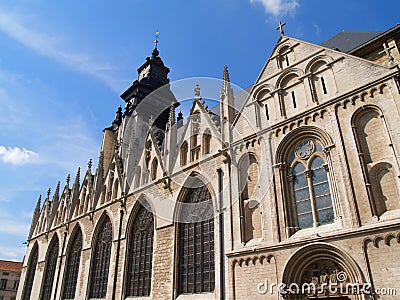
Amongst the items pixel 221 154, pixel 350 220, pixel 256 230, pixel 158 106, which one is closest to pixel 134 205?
pixel 221 154

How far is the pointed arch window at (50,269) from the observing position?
21578 mm

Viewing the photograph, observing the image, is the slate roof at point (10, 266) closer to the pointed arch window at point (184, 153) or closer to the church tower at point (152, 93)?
the church tower at point (152, 93)

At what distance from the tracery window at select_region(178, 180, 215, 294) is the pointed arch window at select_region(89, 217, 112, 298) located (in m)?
5.85

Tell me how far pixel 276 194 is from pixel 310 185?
1045 millimetres

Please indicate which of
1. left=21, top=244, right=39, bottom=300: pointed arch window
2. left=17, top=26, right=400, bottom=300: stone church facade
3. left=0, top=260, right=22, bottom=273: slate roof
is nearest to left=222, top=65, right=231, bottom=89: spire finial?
left=17, top=26, right=400, bottom=300: stone church facade

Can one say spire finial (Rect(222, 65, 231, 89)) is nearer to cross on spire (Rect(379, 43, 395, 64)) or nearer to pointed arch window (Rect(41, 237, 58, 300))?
cross on spire (Rect(379, 43, 395, 64))

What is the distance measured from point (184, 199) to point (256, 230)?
4.16 meters

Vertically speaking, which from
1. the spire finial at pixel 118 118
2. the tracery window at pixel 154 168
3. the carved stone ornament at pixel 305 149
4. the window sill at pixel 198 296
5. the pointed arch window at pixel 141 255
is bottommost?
the window sill at pixel 198 296

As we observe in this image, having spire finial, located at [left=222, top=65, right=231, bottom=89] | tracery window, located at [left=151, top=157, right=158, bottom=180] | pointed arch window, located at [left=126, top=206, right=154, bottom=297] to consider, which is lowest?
pointed arch window, located at [left=126, top=206, right=154, bottom=297]

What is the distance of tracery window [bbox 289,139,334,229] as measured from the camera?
8.87 meters

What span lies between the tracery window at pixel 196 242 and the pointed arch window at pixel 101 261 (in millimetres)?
5852

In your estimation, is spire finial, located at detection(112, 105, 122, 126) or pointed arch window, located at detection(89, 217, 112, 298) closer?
pointed arch window, located at detection(89, 217, 112, 298)

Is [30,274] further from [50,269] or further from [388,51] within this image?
[388,51]

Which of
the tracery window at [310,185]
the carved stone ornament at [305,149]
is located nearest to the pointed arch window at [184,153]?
the tracery window at [310,185]
